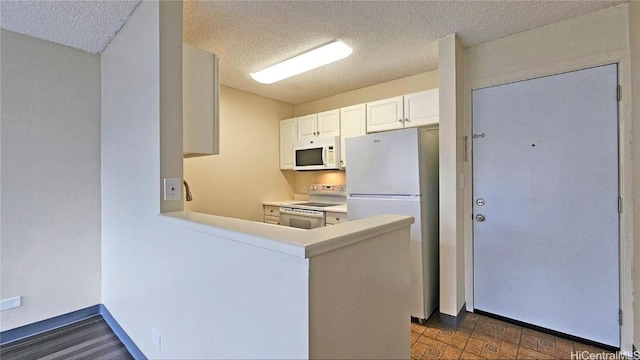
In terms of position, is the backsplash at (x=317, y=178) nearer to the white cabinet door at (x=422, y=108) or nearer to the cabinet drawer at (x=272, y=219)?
the cabinet drawer at (x=272, y=219)

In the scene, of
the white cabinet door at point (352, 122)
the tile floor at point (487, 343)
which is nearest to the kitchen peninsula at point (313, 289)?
the tile floor at point (487, 343)

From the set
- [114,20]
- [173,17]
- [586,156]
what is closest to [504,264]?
[586,156]

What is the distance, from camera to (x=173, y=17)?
1634mm

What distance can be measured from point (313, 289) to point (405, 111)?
8.18 feet

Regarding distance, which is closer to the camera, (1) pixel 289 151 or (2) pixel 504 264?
(2) pixel 504 264

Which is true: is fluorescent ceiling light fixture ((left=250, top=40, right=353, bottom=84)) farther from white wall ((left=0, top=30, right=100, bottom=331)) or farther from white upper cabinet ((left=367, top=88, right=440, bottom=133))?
white wall ((left=0, top=30, right=100, bottom=331))

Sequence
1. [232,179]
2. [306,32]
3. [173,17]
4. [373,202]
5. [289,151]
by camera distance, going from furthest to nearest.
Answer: [289,151] → [232,179] → [373,202] → [306,32] → [173,17]

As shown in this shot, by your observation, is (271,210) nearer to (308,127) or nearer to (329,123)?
(308,127)

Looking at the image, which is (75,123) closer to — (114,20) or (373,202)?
(114,20)

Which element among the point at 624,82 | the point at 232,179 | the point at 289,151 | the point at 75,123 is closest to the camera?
the point at 624,82

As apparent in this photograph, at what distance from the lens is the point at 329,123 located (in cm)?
358

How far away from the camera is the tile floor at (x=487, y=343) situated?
1882mm

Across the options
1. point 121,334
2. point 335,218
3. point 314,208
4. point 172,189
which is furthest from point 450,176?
point 121,334

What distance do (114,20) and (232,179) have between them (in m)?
2.01
